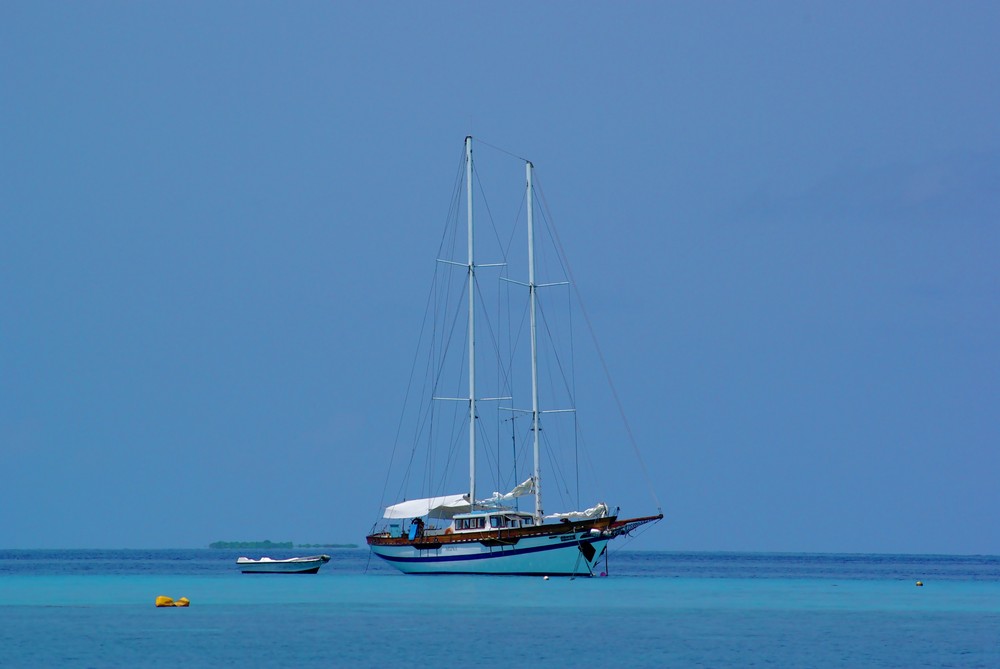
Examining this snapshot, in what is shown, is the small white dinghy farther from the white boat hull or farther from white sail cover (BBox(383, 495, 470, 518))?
the white boat hull

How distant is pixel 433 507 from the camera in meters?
93.1

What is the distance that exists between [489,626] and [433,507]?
3893cm

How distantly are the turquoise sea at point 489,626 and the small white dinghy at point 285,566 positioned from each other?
15.5m

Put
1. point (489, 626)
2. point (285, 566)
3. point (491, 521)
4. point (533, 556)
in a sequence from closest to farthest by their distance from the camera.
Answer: point (489, 626) < point (533, 556) < point (491, 521) < point (285, 566)

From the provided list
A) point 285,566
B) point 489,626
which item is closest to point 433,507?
point 285,566

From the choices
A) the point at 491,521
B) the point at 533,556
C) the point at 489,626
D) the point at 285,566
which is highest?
the point at 491,521

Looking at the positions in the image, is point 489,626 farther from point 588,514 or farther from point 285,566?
point 285,566

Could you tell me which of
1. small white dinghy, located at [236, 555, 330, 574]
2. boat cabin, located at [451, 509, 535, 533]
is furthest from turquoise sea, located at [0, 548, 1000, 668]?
small white dinghy, located at [236, 555, 330, 574]

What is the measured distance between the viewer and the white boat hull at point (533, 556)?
86.9 metres

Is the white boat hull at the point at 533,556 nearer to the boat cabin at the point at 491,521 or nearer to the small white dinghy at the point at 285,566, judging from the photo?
the boat cabin at the point at 491,521

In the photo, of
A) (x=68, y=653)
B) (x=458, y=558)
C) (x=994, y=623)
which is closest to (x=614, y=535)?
(x=458, y=558)

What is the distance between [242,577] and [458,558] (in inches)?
699

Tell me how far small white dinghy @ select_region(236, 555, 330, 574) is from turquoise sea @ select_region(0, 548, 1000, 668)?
609 inches

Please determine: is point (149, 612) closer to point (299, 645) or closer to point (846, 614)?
point (299, 645)
